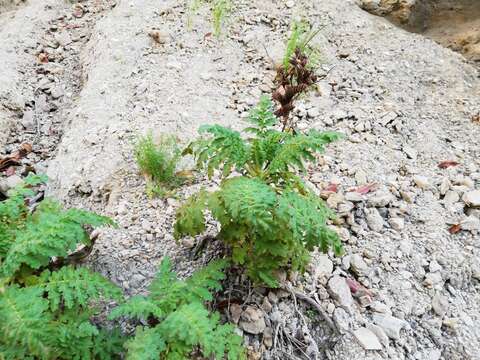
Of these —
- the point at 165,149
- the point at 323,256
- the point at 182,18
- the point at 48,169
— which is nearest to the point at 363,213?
the point at 323,256

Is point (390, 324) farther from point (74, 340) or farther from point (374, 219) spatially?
point (74, 340)

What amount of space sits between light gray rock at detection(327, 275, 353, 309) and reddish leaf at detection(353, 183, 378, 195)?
0.76 m

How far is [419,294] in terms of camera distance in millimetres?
2707

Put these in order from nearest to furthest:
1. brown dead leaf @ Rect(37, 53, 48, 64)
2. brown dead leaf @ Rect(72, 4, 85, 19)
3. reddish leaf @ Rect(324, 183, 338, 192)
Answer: reddish leaf @ Rect(324, 183, 338, 192)
brown dead leaf @ Rect(37, 53, 48, 64)
brown dead leaf @ Rect(72, 4, 85, 19)

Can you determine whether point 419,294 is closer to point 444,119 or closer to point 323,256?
point 323,256

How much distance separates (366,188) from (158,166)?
149 centimetres

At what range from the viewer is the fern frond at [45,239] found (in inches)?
85.3

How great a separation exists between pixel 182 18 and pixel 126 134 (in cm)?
170

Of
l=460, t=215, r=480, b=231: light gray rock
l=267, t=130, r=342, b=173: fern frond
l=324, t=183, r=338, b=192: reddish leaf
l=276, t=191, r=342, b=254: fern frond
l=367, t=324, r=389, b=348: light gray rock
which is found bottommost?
l=367, t=324, r=389, b=348: light gray rock

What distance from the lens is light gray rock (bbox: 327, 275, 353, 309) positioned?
260cm

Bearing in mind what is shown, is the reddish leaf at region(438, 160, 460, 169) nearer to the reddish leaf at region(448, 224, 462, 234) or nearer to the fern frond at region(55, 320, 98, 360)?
the reddish leaf at region(448, 224, 462, 234)

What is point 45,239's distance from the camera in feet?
7.19

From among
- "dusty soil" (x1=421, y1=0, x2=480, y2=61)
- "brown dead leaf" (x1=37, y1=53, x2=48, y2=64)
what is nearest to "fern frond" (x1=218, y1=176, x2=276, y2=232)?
"dusty soil" (x1=421, y1=0, x2=480, y2=61)

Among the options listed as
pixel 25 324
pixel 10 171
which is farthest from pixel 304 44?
pixel 25 324
